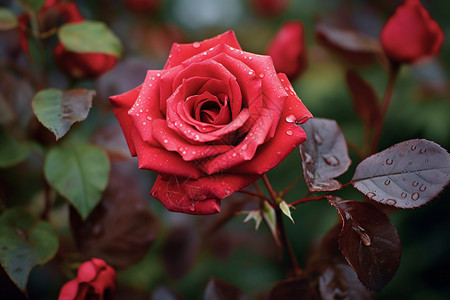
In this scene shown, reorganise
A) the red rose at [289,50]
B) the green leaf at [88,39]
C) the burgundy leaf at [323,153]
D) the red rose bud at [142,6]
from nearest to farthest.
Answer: the burgundy leaf at [323,153], the green leaf at [88,39], the red rose at [289,50], the red rose bud at [142,6]

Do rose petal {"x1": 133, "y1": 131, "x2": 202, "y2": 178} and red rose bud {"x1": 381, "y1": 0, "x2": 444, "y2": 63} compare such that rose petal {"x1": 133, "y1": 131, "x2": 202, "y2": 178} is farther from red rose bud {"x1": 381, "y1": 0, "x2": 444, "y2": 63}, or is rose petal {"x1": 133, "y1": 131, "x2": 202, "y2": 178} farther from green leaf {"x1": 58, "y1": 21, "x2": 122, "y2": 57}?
red rose bud {"x1": 381, "y1": 0, "x2": 444, "y2": 63}

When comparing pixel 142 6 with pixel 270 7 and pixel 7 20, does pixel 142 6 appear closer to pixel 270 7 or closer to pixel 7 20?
pixel 270 7

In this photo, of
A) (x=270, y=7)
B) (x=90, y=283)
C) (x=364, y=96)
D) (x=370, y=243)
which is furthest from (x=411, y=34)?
(x=270, y=7)

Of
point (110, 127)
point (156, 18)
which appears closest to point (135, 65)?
point (110, 127)

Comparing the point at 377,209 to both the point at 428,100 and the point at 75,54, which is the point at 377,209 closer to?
the point at 75,54

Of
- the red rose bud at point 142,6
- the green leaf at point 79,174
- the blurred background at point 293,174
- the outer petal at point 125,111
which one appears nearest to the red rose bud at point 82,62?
the blurred background at point 293,174

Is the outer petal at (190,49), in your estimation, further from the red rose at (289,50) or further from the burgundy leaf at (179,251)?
the burgundy leaf at (179,251)

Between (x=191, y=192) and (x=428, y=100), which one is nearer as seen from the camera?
(x=191, y=192)

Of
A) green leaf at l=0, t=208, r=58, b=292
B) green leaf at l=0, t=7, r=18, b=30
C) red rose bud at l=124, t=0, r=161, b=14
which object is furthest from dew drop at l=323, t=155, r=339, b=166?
red rose bud at l=124, t=0, r=161, b=14
